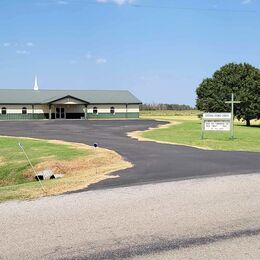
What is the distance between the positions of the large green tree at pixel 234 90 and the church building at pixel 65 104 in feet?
65.5

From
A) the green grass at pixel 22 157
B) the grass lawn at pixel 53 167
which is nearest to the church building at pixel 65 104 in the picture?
the green grass at pixel 22 157

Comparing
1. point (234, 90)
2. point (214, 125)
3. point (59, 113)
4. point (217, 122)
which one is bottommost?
point (59, 113)

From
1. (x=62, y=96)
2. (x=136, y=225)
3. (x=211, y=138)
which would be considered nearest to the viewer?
(x=136, y=225)

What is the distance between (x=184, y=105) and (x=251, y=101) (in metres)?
96.6

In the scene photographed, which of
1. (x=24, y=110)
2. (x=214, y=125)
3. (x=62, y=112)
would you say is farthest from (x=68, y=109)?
(x=214, y=125)

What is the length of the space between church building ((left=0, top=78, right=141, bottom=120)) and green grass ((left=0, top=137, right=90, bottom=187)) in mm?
46837

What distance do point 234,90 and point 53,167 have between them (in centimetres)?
4225

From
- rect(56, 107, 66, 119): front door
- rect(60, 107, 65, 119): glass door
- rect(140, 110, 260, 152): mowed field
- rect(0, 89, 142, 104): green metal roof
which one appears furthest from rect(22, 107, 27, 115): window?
rect(140, 110, 260, 152): mowed field

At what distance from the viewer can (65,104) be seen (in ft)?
234

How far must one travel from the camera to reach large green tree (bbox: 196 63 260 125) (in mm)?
52750

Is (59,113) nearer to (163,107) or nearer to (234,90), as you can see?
(234,90)

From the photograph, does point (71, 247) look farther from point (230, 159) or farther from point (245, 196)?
point (230, 159)


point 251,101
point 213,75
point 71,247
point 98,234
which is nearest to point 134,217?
point 98,234

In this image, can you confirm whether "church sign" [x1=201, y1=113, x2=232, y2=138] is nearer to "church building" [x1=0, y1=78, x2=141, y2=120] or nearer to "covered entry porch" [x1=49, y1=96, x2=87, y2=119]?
"church building" [x1=0, y1=78, x2=141, y2=120]
